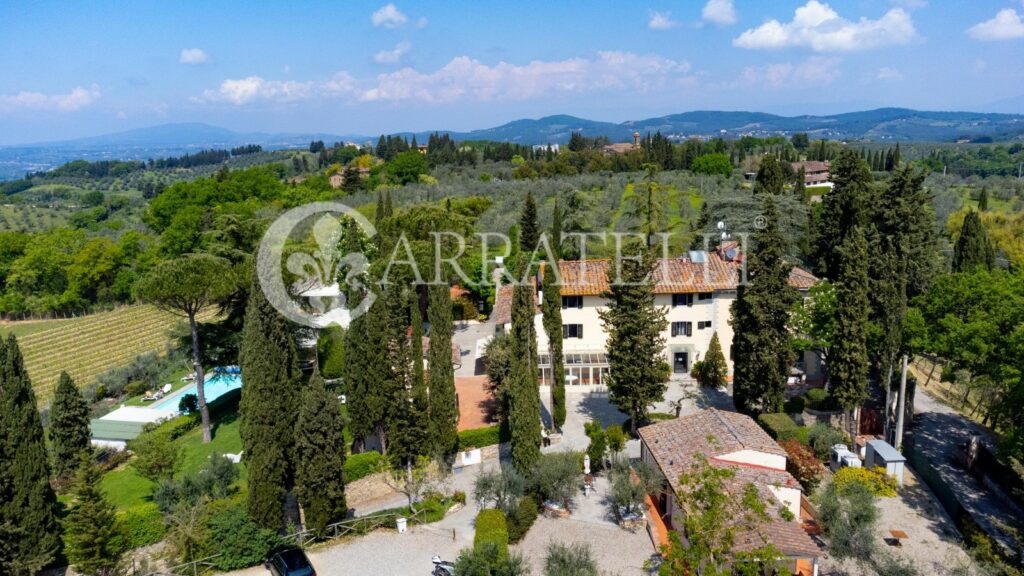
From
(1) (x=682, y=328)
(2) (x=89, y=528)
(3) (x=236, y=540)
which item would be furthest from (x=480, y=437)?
(2) (x=89, y=528)

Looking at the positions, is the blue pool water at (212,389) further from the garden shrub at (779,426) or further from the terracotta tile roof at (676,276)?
the garden shrub at (779,426)

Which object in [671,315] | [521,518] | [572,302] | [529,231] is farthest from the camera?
[529,231]

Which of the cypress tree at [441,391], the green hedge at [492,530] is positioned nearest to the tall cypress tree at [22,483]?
the cypress tree at [441,391]

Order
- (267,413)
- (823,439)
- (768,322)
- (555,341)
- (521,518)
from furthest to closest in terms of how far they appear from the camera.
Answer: (555,341), (768,322), (823,439), (267,413), (521,518)

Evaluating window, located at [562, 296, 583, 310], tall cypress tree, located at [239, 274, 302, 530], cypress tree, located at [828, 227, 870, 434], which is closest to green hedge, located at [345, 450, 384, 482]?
tall cypress tree, located at [239, 274, 302, 530]

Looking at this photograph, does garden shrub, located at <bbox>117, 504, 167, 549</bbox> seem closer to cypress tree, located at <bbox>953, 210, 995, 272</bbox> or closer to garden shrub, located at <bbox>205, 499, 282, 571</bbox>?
garden shrub, located at <bbox>205, 499, 282, 571</bbox>

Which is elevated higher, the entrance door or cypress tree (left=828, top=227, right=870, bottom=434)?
cypress tree (left=828, top=227, right=870, bottom=434)

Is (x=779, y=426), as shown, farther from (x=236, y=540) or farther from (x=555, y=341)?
(x=236, y=540)

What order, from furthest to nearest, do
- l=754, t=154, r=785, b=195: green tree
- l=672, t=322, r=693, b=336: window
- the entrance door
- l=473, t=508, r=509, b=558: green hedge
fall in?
l=754, t=154, r=785, b=195: green tree, the entrance door, l=672, t=322, r=693, b=336: window, l=473, t=508, r=509, b=558: green hedge
